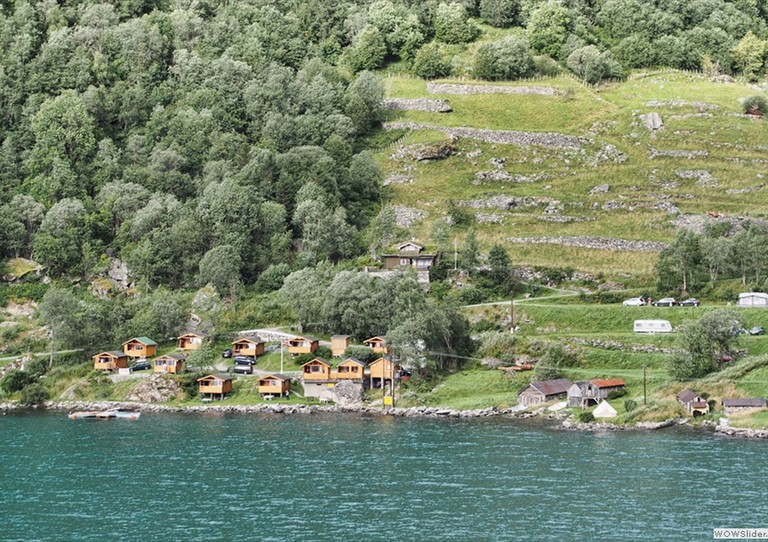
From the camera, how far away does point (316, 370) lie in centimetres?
11338

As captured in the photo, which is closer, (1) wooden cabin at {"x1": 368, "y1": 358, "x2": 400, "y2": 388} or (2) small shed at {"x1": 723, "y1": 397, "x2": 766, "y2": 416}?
(2) small shed at {"x1": 723, "y1": 397, "x2": 766, "y2": 416}

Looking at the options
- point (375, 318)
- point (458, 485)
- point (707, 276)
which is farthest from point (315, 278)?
point (458, 485)

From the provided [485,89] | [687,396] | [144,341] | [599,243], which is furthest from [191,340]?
[485,89]

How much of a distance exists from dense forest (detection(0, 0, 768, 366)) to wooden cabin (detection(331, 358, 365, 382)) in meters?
7.59

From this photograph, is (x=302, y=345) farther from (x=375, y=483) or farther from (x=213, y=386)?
(x=375, y=483)

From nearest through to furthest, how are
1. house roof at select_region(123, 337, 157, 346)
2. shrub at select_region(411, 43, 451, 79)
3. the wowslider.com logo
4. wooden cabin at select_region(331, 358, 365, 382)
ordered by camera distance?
the wowslider.com logo, wooden cabin at select_region(331, 358, 365, 382), house roof at select_region(123, 337, 157, 346), shrub at select_region(411, 43, 451, 79)

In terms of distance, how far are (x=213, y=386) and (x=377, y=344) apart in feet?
59.4

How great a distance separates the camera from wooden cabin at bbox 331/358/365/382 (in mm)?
112062

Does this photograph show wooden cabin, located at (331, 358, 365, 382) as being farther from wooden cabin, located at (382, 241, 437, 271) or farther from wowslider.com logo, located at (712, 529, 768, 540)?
wowslider.com logo, located at (712, 529, 768, 540)

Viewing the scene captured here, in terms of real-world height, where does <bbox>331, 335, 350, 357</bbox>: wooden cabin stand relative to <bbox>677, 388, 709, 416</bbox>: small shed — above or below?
above

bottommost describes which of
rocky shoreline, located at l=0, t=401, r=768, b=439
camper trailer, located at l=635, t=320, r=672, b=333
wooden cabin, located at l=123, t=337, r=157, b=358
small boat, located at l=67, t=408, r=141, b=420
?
small boat, located at l=67, t=408, r=141, b=420

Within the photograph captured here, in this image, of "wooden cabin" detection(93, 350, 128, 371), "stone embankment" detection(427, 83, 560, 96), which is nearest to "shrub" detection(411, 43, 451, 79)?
"stone embankment" detection(427, 83, 560, 96)

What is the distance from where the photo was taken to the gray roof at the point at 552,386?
104m

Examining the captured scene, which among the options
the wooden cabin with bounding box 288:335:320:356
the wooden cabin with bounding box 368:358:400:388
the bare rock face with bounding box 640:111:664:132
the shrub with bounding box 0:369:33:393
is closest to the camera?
the wooden cabin with bounding box 368:358:400:388
